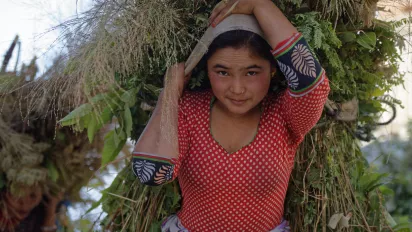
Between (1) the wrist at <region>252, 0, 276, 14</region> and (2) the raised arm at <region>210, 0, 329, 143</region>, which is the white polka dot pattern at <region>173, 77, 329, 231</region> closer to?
(2) the raised arm at <region>210, 0, 329, 143</region>

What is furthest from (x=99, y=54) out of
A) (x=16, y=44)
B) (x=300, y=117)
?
(x=16, y=44)

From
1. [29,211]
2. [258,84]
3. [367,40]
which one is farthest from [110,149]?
[29,211]

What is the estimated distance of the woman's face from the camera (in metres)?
1.21

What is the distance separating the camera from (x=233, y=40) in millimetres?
1211

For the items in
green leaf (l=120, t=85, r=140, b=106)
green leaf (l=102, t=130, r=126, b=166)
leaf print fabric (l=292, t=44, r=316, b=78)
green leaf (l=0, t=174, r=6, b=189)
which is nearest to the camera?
leaf print fabric (l=292, t=44, r=316, b=78)

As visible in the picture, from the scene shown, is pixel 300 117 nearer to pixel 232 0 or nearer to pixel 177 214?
pixel 232 0

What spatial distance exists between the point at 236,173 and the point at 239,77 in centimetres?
22

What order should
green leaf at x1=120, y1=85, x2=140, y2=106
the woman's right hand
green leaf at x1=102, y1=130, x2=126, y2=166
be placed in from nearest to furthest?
1. the woman's right hand
2. green leaf at x1=120, y1=85, x2=140, y2=106
3. green leaf at x1=102, y1=130, x2=126, y2=166

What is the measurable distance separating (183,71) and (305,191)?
45cm

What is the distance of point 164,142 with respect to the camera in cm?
123

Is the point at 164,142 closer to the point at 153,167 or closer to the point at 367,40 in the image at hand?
the point at 153,167

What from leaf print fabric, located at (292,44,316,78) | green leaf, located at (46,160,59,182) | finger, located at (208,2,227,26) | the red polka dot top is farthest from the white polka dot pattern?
green leaf, located at (46,160,59,182)

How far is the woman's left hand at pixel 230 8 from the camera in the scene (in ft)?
3.95

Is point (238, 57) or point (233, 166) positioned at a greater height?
point (238, 57)
